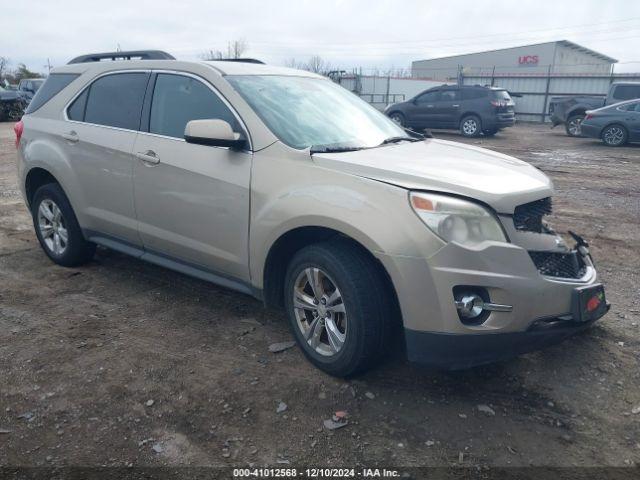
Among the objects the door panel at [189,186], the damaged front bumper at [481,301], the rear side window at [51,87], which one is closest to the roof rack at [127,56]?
the rear side window at [51,87]

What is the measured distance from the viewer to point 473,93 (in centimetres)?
1841

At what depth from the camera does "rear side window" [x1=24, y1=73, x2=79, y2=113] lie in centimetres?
497

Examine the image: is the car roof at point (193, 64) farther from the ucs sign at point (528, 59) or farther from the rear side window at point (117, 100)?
the ucs sign at point (528, 59)

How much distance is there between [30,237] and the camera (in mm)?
6195

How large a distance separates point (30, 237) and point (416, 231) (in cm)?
506

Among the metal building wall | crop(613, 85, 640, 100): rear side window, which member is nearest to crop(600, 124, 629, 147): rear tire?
crop(613, 85, 640, 100): rear side window

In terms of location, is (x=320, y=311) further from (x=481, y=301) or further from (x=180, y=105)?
(x=180, y=105)

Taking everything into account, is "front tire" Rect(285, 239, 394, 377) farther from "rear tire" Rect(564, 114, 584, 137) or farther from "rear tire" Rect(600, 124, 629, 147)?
"rear tire" Rect(564, 114, 584, 137)

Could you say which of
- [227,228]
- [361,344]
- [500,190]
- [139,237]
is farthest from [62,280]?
[500,190]

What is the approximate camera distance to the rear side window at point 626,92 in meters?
18.5

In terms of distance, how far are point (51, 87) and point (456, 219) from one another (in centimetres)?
411

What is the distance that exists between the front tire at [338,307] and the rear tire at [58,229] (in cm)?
250

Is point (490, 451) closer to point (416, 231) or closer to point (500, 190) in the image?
point (416, 231)

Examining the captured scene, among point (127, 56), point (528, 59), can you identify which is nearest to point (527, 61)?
point (528, 59)
